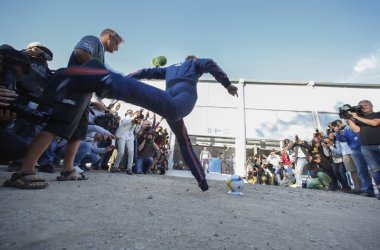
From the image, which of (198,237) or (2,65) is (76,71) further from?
(198,237)

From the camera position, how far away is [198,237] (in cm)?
108

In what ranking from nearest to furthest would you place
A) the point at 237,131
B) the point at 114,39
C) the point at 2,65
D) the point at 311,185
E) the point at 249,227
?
the point at 249,227, the point at 2,65, the point at 114,39, the point at 311,185, the point at 237,131

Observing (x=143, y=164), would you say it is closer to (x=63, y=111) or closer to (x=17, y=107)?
(x=63, y=111)

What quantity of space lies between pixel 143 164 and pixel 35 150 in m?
4.64

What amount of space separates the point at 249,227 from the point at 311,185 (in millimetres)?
6064

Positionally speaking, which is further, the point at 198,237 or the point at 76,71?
the point at 76,71

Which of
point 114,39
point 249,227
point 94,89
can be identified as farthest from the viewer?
point 114,39

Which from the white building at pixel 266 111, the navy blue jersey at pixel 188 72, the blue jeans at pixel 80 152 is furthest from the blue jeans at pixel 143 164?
the white building at pixel 266 111

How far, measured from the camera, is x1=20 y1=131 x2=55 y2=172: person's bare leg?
186 cm

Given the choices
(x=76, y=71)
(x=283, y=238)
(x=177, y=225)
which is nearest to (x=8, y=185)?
(x=76, y=71)

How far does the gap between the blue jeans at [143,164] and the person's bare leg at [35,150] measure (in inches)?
169

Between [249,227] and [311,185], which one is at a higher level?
[311,185]

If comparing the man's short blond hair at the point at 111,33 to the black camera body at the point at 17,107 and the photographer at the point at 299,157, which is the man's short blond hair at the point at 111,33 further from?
the photographer at the point at 299,157

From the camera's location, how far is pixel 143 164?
21.1 feet
